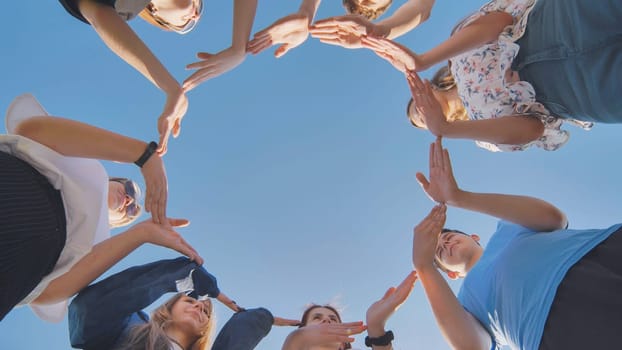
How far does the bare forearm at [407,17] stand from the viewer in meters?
2.04

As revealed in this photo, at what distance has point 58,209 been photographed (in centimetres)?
134

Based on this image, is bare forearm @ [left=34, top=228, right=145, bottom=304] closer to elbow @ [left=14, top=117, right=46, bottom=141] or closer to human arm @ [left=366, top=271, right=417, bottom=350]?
elbow @ [left=14, top=117, right=46, bottom=141]

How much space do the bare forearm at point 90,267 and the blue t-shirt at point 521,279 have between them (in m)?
1.49

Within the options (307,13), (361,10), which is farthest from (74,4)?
(361,10)

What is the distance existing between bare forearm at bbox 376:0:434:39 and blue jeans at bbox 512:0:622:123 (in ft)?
1.88

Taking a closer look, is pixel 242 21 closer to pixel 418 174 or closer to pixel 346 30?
pixel 346 30

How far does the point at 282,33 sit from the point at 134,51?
84cm

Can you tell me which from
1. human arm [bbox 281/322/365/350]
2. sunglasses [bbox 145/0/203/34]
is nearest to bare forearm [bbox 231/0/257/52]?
sunglasses [bbox 145/0/203/34]

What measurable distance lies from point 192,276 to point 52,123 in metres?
0.80

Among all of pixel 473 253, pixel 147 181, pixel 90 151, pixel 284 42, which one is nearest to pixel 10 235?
pixel 90 151

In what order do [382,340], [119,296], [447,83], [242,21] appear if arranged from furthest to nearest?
1. [447,83]
2. [242,21]
3. [382,340]
4. [119,296]

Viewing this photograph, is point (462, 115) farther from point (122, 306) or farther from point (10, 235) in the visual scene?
point (10, 235)

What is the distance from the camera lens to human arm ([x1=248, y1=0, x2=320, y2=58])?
216cm

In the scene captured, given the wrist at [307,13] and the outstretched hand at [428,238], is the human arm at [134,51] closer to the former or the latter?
the wrist at [307,13]
